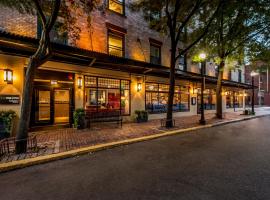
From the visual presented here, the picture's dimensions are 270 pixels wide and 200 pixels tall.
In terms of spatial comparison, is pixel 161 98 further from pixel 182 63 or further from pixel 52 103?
pixel 52 103

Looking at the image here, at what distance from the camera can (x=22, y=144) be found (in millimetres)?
5484

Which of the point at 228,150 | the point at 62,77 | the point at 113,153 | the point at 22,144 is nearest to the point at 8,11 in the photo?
the point at 62,77

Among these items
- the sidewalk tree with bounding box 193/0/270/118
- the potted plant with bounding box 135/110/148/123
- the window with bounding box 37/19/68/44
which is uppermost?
the sidewalk tree with bounding box 193/0/270/118

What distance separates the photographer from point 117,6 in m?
12.8

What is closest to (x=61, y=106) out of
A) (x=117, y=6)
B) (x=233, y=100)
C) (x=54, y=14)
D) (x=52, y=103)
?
(x=52, y=103)

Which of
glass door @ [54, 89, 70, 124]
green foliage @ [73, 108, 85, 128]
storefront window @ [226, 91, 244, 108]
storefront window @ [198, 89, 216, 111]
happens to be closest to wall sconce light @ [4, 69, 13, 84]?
glass door @ [54, 89, 70, 124]

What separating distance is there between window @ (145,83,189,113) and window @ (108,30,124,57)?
3.63 metres

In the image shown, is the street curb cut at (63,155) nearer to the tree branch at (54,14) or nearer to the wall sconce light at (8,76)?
the tree branch at (54,14)

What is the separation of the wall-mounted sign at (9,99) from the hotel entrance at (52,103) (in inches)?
33.7

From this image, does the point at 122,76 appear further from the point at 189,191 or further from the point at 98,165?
the point at 189,191

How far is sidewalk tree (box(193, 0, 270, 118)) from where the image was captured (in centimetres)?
1206

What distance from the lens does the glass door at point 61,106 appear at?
991 centimetres

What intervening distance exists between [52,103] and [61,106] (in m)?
0.57

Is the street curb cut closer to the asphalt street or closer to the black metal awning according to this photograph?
the asphalt street
